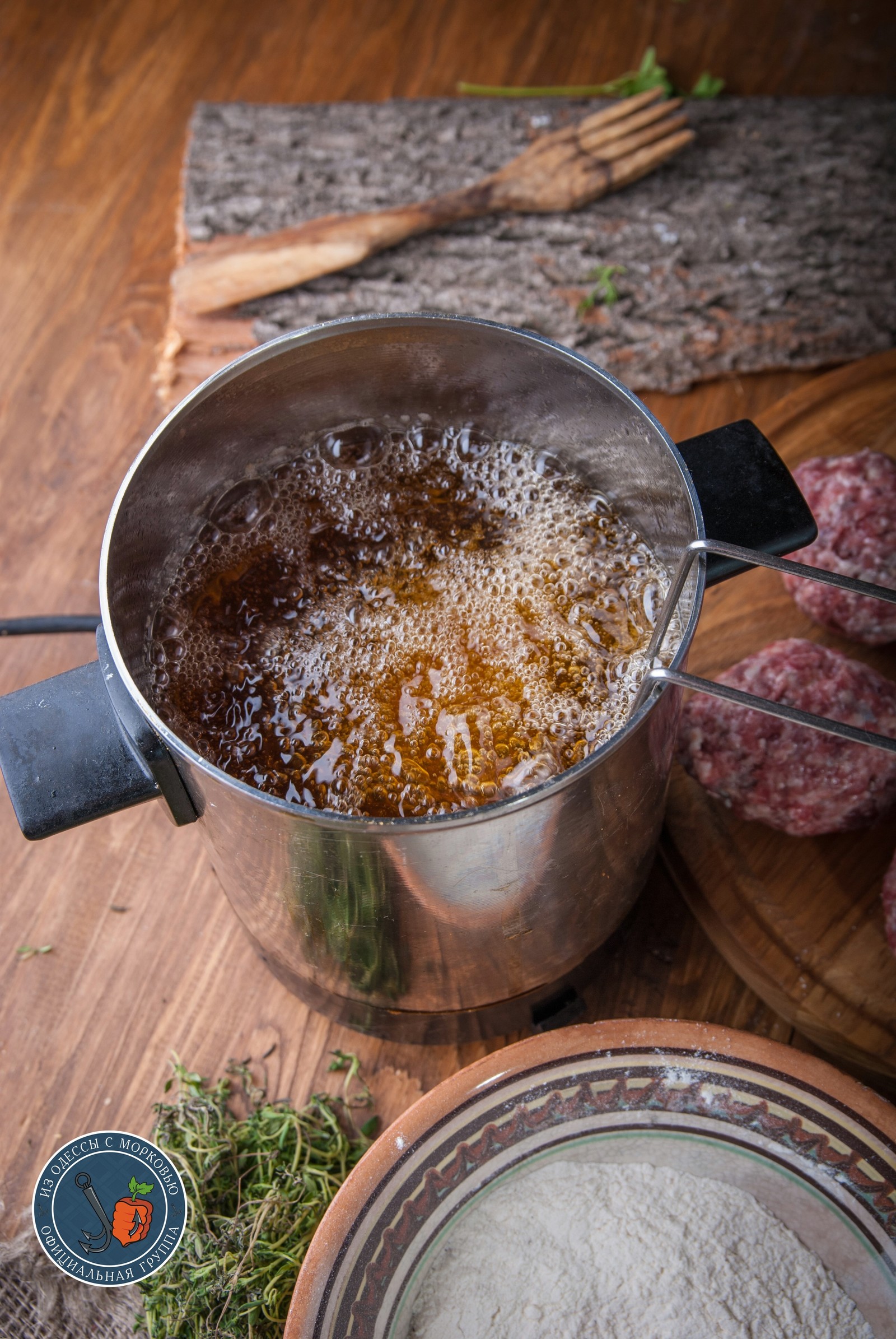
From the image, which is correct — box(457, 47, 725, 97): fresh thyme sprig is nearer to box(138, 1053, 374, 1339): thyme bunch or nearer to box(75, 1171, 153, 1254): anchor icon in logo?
box(138, 1053, 374, 1339): thyme bunch

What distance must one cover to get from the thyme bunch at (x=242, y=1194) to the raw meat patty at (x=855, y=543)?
565 millimetres

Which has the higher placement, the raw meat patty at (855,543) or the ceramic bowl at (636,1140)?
the raw meat patty at (855,543)

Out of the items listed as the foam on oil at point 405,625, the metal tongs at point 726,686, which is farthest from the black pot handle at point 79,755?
the metal tongs at point 726,686

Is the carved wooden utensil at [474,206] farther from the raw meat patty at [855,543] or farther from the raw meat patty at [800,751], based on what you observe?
the raw meat patty at [800,751]

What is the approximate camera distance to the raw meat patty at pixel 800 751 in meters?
0.91

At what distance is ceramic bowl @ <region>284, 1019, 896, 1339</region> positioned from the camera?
2.56 ft

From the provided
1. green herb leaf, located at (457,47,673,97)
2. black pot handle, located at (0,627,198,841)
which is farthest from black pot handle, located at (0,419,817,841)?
green herb leaf, located at (457,47,673,97)

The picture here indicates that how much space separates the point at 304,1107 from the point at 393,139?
1.06 metres

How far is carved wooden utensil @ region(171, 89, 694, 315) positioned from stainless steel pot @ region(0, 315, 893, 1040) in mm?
432

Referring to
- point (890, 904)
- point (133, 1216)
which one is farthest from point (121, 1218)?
point (890, 904)

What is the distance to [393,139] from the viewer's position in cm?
133

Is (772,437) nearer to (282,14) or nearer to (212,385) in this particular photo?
(212,385)

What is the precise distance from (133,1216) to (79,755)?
38 centimetres

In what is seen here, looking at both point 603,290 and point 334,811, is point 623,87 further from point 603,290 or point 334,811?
point 334,811
